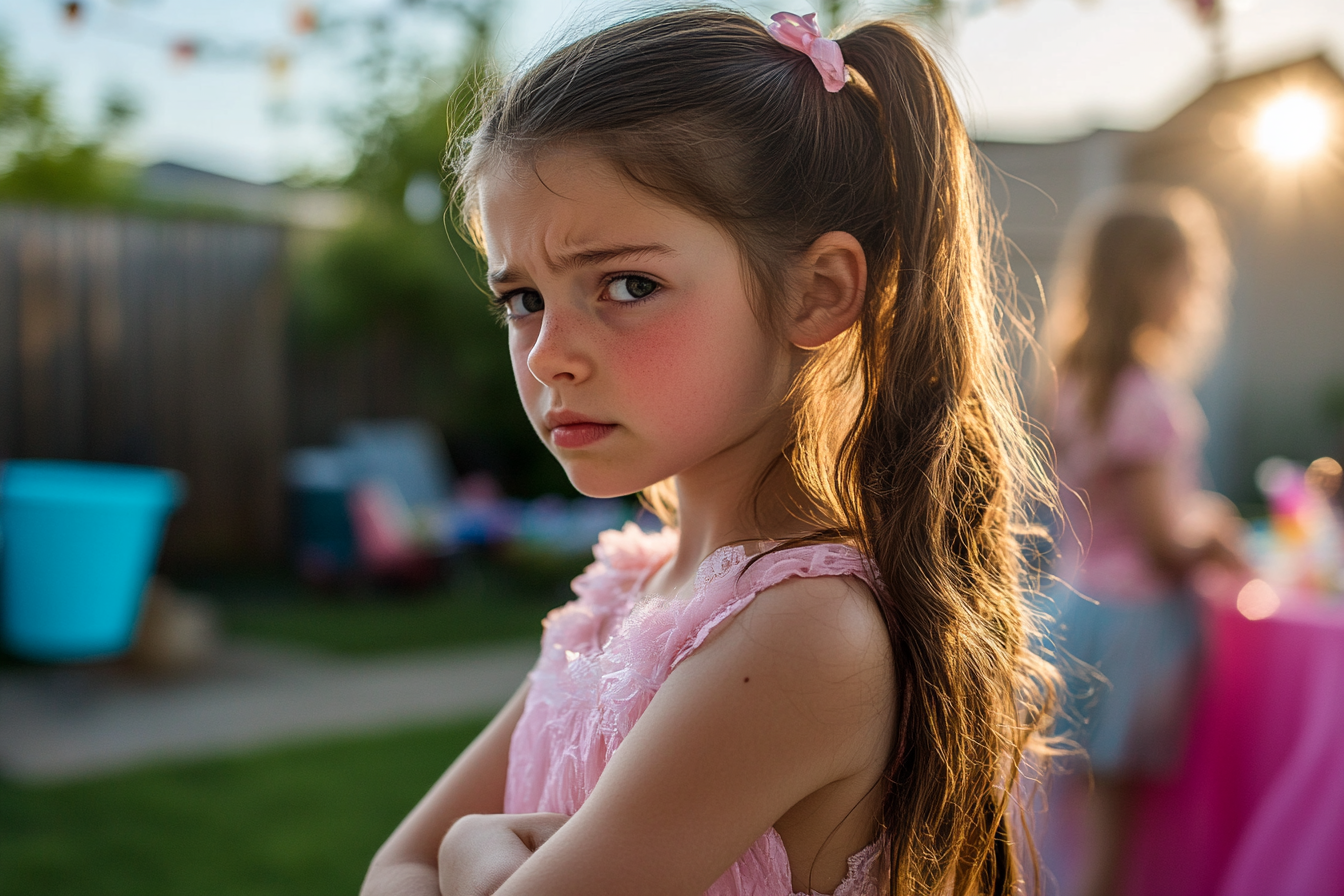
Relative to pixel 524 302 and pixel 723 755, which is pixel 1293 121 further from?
pixel 723 755

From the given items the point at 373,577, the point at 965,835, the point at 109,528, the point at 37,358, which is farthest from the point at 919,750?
the point at 37,358

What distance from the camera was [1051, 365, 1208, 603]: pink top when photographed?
2641mm

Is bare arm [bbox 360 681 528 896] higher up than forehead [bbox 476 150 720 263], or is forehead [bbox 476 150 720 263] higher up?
forehead [bbox 476 150 720 263]

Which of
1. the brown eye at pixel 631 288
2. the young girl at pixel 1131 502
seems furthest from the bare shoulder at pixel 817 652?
the young girl at pixel 1131 502

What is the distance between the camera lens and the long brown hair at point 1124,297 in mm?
2707

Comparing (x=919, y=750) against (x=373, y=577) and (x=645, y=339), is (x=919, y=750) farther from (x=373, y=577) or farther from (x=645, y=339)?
(x=373, y=577)

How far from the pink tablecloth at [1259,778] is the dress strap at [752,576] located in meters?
2.09

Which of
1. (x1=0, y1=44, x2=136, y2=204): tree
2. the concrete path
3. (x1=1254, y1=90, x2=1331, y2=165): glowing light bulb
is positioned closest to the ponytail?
(x1=1254, y1=90, x2=1331, y2=165): glowing light bulb

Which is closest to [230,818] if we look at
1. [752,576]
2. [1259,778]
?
[1259,778]

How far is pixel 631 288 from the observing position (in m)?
0.88

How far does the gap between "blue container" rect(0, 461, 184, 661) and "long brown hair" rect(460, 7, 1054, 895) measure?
4.32m

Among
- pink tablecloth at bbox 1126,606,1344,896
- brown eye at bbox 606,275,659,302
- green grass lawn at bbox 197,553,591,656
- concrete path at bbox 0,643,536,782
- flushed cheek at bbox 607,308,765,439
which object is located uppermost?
brown eye at bbox 606,275,659,302

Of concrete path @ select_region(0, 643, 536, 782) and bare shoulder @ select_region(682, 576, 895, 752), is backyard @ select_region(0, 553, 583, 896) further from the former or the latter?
bare shoulder @ select_region(682, 576, 895, 752)

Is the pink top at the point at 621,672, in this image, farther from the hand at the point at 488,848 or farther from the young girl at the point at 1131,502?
the young girl at the point at 1131,502
